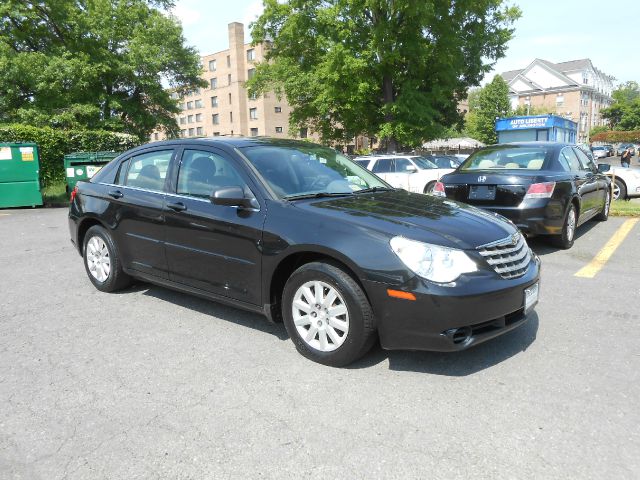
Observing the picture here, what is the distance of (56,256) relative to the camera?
7273 mm

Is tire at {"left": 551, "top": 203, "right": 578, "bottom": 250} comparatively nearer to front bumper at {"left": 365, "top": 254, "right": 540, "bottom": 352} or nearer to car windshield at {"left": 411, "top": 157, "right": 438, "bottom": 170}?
front bumper at {"left": 365, "top": 254, "right": 540, "bottom": 352}

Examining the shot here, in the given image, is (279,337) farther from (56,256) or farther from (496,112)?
(496,112)

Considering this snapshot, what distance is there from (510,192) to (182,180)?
4278 millimetres

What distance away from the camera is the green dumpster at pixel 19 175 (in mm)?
13508

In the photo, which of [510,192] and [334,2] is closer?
[510,192]

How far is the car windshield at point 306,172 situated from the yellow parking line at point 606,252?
2898mm

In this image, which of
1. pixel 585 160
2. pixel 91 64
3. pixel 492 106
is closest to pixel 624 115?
pixel 492 106

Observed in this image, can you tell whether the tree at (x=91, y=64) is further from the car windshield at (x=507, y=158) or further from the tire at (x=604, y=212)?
the tire at (x=604, y=212)

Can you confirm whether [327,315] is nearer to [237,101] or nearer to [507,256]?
[507,256]

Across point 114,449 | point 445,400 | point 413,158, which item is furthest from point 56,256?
point 413,158


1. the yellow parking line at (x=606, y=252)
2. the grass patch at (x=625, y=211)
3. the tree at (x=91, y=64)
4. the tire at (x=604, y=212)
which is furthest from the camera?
the tree at (x=91, y=64)

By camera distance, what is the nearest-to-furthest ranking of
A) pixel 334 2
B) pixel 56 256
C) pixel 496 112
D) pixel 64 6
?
pixel 56 256, pixel 334 2, pixel 64 6, pixel 496 112

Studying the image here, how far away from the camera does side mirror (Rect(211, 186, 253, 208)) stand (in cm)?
370

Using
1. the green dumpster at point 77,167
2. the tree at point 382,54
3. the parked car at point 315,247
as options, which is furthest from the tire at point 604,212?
the tree at point 382,54
